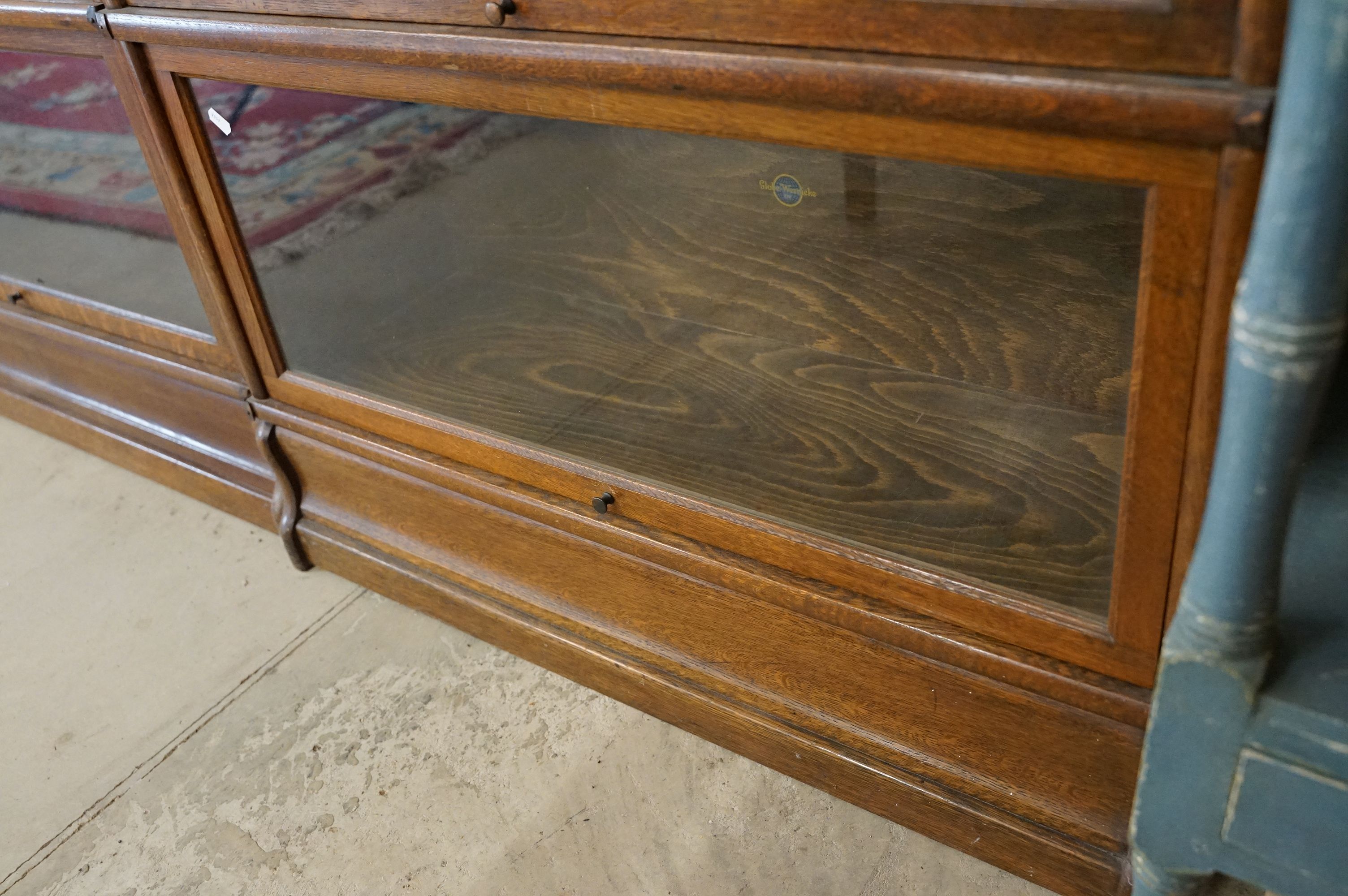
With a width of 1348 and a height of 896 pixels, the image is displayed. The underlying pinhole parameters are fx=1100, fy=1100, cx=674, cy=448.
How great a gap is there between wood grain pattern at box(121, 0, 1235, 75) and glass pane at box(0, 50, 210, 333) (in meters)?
0.68

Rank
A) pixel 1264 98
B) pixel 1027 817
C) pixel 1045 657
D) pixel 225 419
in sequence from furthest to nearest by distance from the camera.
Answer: pixel 225 419 < pixel 1027 817 < pixel 1045 657 < pixel 1264 98

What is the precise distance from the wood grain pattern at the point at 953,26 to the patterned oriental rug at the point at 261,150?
19cm

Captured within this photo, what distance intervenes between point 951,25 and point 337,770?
1027mm

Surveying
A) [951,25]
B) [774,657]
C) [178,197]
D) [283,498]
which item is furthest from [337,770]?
[951,25]

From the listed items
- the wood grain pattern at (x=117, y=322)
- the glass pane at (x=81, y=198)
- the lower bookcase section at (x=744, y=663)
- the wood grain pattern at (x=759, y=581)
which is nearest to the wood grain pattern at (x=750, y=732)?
the lower bookcase section at (x=744, y=663)

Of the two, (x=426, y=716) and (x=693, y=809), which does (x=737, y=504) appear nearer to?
(x=693, y=809)

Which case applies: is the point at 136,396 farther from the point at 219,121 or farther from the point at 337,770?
the point at 337,770

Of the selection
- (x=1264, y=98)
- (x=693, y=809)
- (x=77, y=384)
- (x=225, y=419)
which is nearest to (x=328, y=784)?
(x=693, y=809)

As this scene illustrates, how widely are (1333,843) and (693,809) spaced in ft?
2.10

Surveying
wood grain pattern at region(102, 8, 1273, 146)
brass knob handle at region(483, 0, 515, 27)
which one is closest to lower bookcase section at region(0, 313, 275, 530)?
wood grain pattern at region(102, 8, 1273, 146)

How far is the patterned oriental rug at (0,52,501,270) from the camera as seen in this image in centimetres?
111

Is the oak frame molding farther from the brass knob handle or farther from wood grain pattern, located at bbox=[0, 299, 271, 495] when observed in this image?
wood grain pattern, located at bbox=[0, 299, 271, 495]

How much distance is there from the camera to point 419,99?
40.3 inches

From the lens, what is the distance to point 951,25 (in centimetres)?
69
